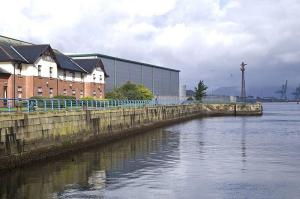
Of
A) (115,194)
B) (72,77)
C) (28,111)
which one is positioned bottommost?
(115,194)

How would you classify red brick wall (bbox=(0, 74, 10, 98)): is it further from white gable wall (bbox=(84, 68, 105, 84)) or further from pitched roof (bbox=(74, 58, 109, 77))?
pitched roof (bbox=(74, 58, 109, 77))

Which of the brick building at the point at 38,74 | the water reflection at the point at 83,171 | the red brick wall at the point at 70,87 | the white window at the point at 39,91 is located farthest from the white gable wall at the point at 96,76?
the water reflection at the point at 83,171

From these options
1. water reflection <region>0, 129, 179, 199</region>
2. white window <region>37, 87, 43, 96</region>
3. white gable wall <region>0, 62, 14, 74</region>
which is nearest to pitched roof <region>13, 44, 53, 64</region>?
white gable wall <region>0, 62, 14, 74</region>

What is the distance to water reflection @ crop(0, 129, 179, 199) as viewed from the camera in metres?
21.1

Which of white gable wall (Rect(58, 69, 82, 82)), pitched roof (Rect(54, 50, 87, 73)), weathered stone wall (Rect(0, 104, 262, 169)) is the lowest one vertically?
weathered stone wall (Rect(0, 104, 262, 169))

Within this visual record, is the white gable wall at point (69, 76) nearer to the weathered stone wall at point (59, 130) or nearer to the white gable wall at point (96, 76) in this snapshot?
the white gable wall at point (96, 76)

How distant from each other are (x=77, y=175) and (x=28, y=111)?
6.77 metres

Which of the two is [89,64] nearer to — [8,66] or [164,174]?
[8,66]

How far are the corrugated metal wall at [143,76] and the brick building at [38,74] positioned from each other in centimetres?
2045

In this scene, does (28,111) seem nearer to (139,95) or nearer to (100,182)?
(100,182)

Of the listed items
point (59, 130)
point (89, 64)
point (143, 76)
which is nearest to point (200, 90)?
point (143, 76)

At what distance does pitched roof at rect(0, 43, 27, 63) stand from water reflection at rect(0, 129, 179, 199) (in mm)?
Result: 23679

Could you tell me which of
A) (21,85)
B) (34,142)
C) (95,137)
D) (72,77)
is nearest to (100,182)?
(34,142)

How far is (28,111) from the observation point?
2902cm
